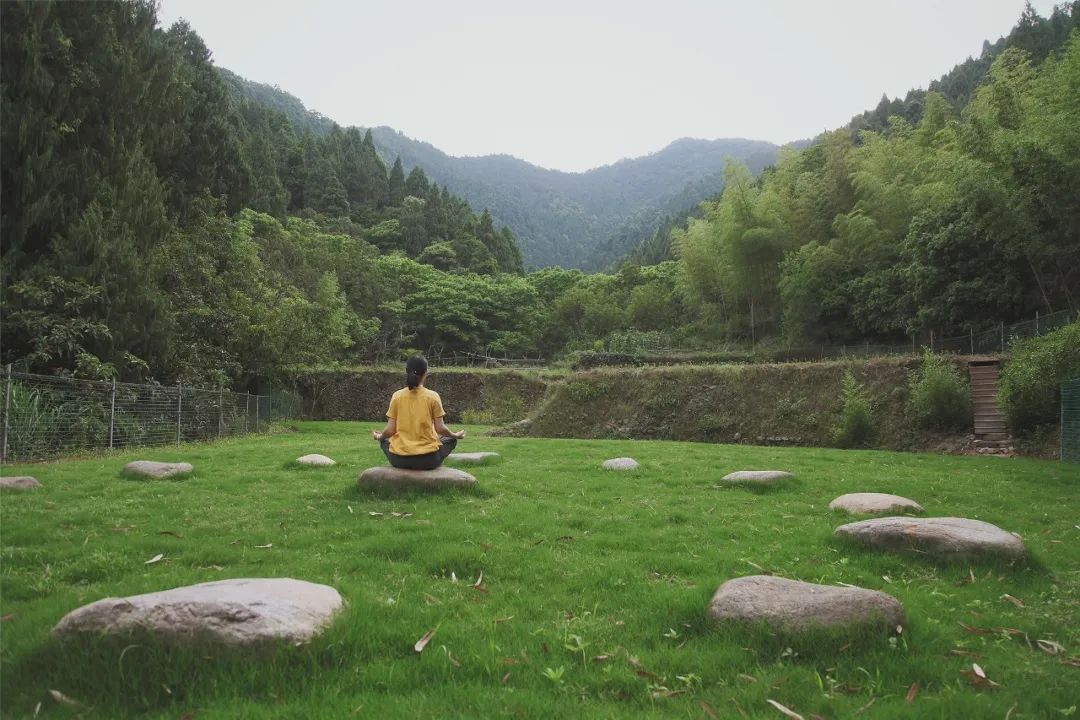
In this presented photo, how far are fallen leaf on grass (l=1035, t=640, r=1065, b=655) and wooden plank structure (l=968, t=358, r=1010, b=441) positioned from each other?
14.3 meters

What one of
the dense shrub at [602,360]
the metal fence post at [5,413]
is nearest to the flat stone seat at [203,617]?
the metal fence post at [5,413]

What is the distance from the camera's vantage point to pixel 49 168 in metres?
11.6

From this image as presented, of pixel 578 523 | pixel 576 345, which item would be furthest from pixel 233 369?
pixel 576 345

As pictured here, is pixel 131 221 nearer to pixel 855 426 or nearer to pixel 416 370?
pixel 416 370

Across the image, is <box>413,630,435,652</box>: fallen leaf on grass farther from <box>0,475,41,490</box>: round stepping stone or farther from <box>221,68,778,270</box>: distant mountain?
<box>221,68,778,270</box>: distant mountain

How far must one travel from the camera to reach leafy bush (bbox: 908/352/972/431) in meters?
15.5

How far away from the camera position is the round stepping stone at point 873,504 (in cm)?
580

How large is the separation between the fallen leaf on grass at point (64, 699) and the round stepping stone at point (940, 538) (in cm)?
470

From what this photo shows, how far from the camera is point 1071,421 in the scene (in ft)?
38.1

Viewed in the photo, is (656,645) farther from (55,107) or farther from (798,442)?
(798,442)

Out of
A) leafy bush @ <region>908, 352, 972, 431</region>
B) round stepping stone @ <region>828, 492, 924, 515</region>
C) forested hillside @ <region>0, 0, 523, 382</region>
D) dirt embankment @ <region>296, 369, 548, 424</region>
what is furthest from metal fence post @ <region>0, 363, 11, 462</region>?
dirt embankment @ <region>296, 369, 548, 424</region>

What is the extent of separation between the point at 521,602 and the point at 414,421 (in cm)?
325

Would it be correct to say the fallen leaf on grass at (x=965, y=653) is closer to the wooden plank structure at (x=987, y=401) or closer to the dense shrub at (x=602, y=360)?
the wooden plank structure at (x=987, y=401)

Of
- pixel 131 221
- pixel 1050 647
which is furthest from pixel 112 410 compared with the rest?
pixel 1050 647
